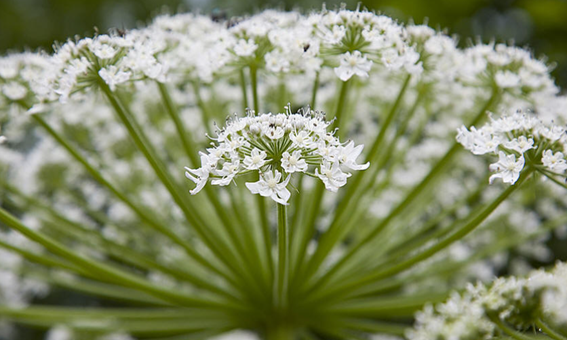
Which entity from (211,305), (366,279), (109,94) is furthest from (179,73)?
(366,279)

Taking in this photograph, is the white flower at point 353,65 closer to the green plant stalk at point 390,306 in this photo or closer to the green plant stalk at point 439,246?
the green plant stalk at point 439,246

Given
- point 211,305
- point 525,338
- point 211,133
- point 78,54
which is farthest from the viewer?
point 211,133

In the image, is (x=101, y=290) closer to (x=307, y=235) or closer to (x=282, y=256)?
(x=307, y=235)

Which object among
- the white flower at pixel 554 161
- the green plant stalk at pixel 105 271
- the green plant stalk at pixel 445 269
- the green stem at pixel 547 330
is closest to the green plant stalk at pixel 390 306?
the green plant stalk at pixel 445 269

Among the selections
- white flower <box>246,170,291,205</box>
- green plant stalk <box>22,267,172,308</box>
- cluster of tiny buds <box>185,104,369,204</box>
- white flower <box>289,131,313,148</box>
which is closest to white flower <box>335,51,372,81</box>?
cluster of tiny buds <box>185,104,369,204</box>

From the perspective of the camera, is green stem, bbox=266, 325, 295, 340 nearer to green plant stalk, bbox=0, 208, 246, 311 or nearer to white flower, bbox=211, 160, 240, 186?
green plant stalk, bbox=0, 208, 246, 311

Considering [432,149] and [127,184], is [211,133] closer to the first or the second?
[127,184]
